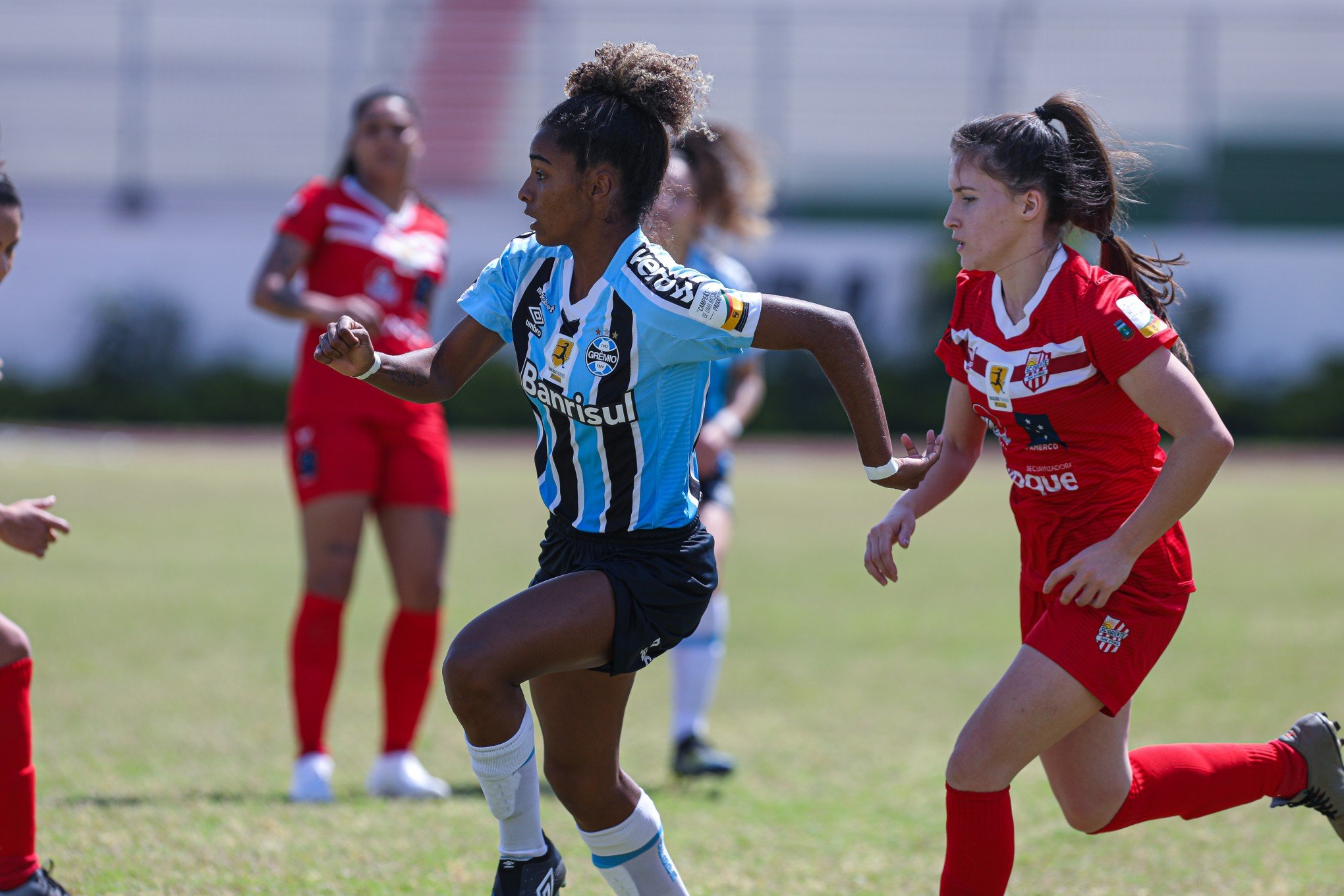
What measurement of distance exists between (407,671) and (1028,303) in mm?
3084

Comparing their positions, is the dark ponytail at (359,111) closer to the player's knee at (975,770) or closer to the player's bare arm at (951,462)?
the player's bare arm at (951,462)

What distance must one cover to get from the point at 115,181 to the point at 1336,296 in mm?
28659

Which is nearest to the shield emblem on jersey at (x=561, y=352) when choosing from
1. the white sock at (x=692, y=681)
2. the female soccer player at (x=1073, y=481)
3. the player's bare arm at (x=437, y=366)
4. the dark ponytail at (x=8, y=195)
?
the player's bare arm at (x=437, y=366)

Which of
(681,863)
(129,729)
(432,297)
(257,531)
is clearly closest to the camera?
(681,863)

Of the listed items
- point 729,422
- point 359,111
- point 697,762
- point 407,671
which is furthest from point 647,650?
point 359,111

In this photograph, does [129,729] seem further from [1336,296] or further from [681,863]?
[1336,296]

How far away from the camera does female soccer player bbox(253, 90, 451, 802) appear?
5.32 meters

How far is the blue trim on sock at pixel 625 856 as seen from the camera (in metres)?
3.30

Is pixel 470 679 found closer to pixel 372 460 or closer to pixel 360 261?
pixel 372 460

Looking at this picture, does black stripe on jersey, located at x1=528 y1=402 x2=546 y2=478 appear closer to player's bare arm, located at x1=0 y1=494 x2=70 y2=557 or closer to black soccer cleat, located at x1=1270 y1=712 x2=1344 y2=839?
player's bare arm, located at x1=0 y1=494 x2=70 y2=557

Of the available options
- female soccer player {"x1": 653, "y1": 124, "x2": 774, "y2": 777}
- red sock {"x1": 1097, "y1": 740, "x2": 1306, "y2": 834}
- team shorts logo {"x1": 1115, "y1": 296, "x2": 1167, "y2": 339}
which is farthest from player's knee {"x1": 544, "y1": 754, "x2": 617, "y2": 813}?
female soccer player {"x1": 653, "y1": 124, "x2": 774, "y2": 777}

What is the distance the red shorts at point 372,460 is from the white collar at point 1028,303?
2.69 m

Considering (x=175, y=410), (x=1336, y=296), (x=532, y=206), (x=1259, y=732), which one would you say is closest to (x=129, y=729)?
(x=532, y=206)

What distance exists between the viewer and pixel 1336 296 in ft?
98.3
